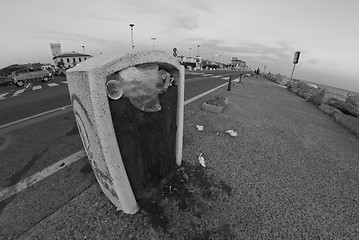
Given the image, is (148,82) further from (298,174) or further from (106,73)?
(298,174)

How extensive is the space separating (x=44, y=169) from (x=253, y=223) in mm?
3426

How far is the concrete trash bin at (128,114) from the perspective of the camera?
55.5 inches

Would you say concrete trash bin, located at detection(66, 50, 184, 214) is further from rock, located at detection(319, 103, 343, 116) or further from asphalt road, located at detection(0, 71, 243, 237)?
rock, located at detection(319, 103, 343, 116)

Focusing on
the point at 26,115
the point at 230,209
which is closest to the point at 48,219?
the point at 230,209

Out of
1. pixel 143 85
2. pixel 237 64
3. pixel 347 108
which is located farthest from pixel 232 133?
pixel 237 64

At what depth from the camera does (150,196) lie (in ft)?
7.01

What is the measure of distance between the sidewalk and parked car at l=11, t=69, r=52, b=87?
16052mm

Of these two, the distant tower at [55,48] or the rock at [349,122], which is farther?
the distant tower at [55,48]

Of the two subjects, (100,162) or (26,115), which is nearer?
(100,162)

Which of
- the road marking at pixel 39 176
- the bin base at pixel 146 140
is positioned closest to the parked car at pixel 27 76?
the road marking at pixel 39 176

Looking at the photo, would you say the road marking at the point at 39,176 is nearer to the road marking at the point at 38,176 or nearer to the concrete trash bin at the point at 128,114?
the road marking at the point at 38,176

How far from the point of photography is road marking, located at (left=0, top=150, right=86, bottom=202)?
224 cm

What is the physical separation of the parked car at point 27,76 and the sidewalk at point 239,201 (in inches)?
632

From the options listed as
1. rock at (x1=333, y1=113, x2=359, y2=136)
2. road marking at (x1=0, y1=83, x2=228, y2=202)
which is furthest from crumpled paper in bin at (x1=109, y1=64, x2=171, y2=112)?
rock at (x1=333, y1=113, x2=359, y2=136)
